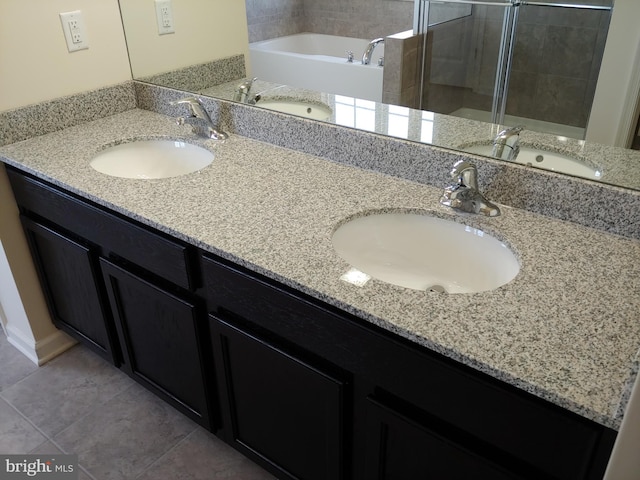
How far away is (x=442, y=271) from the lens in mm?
1283

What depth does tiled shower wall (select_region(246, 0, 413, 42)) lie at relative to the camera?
1.22 m

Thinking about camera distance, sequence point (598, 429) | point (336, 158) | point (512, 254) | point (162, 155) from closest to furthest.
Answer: point (598, 429), point (512, 254), point (336, 158), point (162, 155)

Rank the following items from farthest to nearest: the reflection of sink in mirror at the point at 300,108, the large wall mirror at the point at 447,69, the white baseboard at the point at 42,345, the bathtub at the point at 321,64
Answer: the white baseboard at the point at 42,345, the reflection of sink in mirror at the point at 300,108, the bathtub at the point at 321,64, the large wall mirror at the point at 447,69

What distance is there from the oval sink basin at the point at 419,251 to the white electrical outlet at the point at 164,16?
1130 millimetres

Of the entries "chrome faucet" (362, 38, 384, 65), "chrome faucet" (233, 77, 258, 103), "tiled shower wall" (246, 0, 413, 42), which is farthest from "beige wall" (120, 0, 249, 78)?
"chrome faucet" (362, 38, 384, 65)

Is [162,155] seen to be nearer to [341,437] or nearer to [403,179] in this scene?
[403,179]

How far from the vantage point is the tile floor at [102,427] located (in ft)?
5.39

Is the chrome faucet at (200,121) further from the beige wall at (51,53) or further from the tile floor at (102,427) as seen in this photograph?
the tile floor at (102,427)

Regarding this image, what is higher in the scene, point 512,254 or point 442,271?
point 512,254

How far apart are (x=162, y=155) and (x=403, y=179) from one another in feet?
2.74

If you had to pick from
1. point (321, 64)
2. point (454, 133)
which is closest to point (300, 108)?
point (321, 64)

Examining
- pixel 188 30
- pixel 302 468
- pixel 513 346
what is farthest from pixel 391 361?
pixel 188 30
